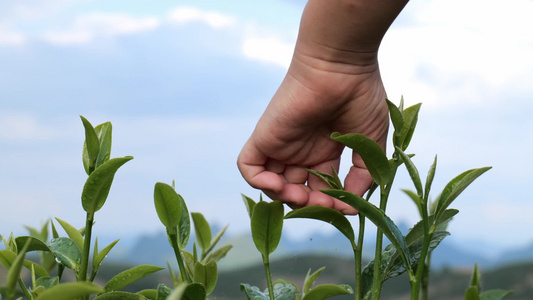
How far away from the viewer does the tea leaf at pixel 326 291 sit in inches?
33.8

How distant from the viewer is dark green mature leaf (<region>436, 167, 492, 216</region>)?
0.78 m

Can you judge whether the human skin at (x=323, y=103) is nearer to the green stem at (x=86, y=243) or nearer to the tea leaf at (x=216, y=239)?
the tea leaf at (x=216, y=239)

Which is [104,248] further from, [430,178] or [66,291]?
[430,178]

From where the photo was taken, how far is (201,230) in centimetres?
120

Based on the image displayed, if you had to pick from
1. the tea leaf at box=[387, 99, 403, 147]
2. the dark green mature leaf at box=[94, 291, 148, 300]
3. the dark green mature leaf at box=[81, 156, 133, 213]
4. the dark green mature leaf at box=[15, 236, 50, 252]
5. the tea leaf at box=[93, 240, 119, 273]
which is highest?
the tea leaf at box=[387, 99, 403, 147]

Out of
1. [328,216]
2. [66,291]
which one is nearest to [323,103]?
[328,216]

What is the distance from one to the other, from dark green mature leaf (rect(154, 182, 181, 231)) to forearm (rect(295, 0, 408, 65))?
1.27 ft

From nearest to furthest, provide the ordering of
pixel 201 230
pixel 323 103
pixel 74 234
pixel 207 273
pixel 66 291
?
1. pixel 66 291
2. pixel 207 273
3. pixel 74 234
4. pixel 323 103
5. pixel 201 230

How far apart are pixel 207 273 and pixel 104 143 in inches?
9.7

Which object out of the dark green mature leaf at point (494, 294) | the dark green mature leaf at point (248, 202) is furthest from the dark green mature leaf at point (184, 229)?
the dark green mature leaf at point (494, 294)

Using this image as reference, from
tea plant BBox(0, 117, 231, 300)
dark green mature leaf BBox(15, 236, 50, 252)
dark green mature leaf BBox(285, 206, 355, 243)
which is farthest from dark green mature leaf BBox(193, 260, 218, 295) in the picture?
dark green mature leaf BBox(15, 236, 50, 252)

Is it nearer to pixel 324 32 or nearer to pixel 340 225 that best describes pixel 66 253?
pixel 340 225

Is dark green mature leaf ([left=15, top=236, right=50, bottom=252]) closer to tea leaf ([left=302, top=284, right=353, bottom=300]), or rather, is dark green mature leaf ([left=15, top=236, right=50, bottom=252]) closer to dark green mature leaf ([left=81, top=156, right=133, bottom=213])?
dark green mature leaf ([left=81, top=156, right=133, bottom=213])

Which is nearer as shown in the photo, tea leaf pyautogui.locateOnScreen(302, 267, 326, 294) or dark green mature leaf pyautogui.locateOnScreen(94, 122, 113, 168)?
dark green mature leaf pyautogui.locateOnScreen(94, 122, 113, 168)
